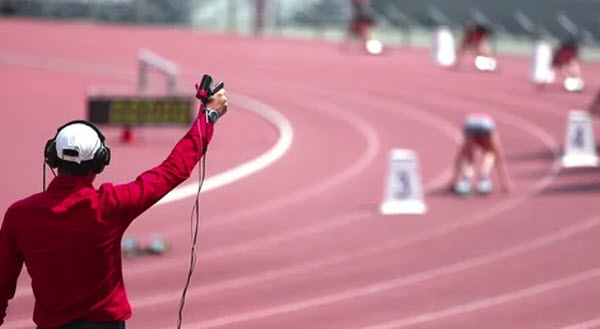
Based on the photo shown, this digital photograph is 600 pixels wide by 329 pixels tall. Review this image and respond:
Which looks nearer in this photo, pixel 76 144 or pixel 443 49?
pixel 76 144

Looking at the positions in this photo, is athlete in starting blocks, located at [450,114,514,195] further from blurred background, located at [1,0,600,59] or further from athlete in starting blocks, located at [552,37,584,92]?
blurred background, located at [1,0,600,59]

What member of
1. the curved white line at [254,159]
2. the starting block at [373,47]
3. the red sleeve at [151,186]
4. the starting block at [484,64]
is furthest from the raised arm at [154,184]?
the starting block at [373,47]

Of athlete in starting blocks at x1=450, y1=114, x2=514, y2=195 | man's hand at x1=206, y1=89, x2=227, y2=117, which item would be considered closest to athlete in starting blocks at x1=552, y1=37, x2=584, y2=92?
athlete in starting blocks at x1=450, y1=114, x2=514, y2=195

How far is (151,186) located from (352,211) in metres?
10.9

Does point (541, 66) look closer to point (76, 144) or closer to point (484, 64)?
point (484, 64)

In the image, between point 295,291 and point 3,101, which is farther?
point 3,101

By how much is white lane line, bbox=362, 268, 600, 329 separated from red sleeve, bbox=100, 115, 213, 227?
4809 mm

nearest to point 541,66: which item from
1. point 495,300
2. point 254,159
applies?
point 254,159

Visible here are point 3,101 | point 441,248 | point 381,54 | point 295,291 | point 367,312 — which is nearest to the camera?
point 367,312

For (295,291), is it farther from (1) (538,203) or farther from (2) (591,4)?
(2) (591,4)

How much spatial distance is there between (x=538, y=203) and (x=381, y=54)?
2019 centimetres

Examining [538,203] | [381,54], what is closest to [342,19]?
[381,54]

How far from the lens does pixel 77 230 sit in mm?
6066

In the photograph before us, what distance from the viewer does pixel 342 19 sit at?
1789 inches
